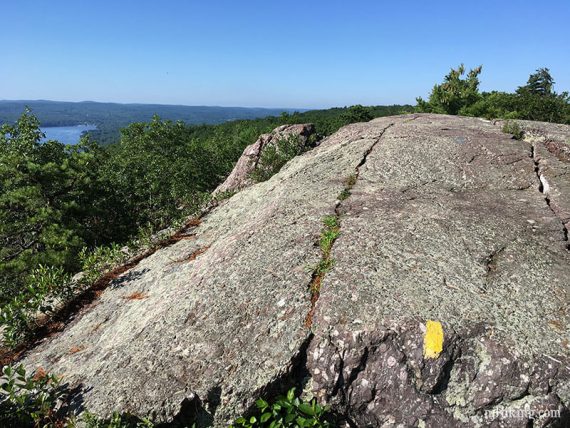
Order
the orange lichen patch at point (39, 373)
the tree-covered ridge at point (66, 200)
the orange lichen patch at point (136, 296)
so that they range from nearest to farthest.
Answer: the orange lichen patch at point (39, 373), the orange lichen patch at point (136, 296), the tree-covered ridge at point (66, 200)

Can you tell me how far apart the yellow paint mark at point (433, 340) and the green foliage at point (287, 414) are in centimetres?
132

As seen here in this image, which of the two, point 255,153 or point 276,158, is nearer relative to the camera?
point 276,158

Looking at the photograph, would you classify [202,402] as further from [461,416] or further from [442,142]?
[442,142]

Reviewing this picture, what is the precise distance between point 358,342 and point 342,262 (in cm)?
141

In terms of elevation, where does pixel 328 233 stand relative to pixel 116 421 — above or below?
above

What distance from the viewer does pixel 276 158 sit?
43.9 feet

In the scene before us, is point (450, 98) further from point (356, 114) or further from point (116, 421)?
point (116, 421)

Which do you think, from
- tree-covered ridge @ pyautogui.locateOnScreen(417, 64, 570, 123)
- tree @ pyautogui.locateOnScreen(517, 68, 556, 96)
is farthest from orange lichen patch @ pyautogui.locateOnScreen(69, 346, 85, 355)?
tree @ pyautogui.locateOnScreen(517, 68, 556, 96)

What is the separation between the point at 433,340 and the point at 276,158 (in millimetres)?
9851

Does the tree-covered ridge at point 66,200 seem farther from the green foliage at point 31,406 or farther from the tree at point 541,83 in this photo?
the tree at point 541,83

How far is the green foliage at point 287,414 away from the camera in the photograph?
160 inches

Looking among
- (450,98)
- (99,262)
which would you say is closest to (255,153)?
(99,262)

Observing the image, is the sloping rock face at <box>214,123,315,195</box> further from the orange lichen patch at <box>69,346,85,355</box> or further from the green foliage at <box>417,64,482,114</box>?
the green foliage at <box>417,64,482,114</box>

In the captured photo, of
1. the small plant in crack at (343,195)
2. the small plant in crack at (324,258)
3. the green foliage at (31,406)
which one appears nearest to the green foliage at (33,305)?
the green foliage at (31,406)
